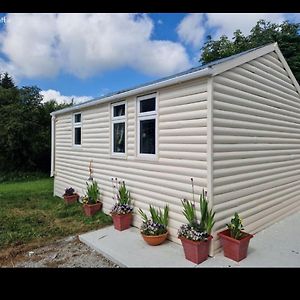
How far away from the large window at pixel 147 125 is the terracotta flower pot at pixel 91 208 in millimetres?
2061

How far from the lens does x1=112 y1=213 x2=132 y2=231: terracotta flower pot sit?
16.6 feet

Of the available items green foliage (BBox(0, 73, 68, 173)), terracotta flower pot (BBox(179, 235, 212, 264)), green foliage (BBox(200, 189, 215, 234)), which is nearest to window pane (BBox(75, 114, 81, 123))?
green foliage (BBox(200, 189, 215, 234))

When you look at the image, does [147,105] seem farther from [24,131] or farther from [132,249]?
[24,131]

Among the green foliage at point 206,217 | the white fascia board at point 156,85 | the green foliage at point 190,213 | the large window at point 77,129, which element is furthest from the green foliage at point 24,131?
the green foliage at point 206,217

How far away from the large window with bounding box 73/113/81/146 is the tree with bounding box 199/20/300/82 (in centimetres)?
1043

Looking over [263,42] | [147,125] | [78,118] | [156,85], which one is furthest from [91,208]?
[263,42]

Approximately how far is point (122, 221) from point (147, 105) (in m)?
2.45

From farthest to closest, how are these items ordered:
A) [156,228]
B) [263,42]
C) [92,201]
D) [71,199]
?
[263,42]
[71,199]
[92,201]
[156,228]

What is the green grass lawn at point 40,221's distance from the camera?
4.88m

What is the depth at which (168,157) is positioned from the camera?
4.52m
